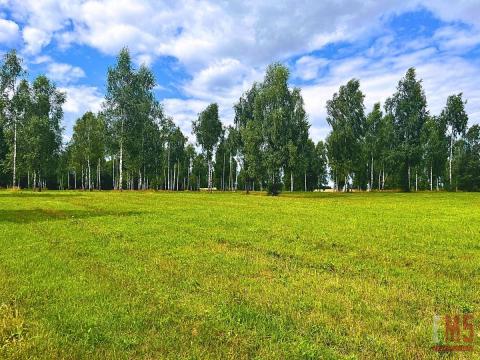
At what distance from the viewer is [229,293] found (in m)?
10.1

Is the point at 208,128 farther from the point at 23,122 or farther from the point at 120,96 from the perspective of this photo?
the point at 23,122

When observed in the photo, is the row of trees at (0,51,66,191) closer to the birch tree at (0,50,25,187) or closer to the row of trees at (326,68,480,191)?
the birch tree at (0,50,25,187)

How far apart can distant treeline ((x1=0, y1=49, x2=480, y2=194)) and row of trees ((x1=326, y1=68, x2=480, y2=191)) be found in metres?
0.23

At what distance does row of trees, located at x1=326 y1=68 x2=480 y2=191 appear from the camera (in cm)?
8925

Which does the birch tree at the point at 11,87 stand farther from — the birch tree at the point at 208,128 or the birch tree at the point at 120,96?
the birch tree at the point at 208,128

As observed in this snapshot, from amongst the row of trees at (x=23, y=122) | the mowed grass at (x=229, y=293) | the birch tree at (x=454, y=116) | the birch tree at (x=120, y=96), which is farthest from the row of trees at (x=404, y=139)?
the mowed grass at (x=229, y=293)

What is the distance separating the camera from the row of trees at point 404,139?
89250 mm

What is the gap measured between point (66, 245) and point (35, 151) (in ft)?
227

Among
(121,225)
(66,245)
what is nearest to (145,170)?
(121,225)

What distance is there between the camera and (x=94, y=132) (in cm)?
10238

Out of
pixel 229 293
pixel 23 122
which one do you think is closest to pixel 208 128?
pixel 23 122

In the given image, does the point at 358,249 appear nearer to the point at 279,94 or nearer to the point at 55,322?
the point at 55,322

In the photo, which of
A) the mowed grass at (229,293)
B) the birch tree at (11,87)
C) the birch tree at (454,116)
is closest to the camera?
the mowed grass at (229,293)

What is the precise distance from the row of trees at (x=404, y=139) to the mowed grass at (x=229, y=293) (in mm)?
73160
